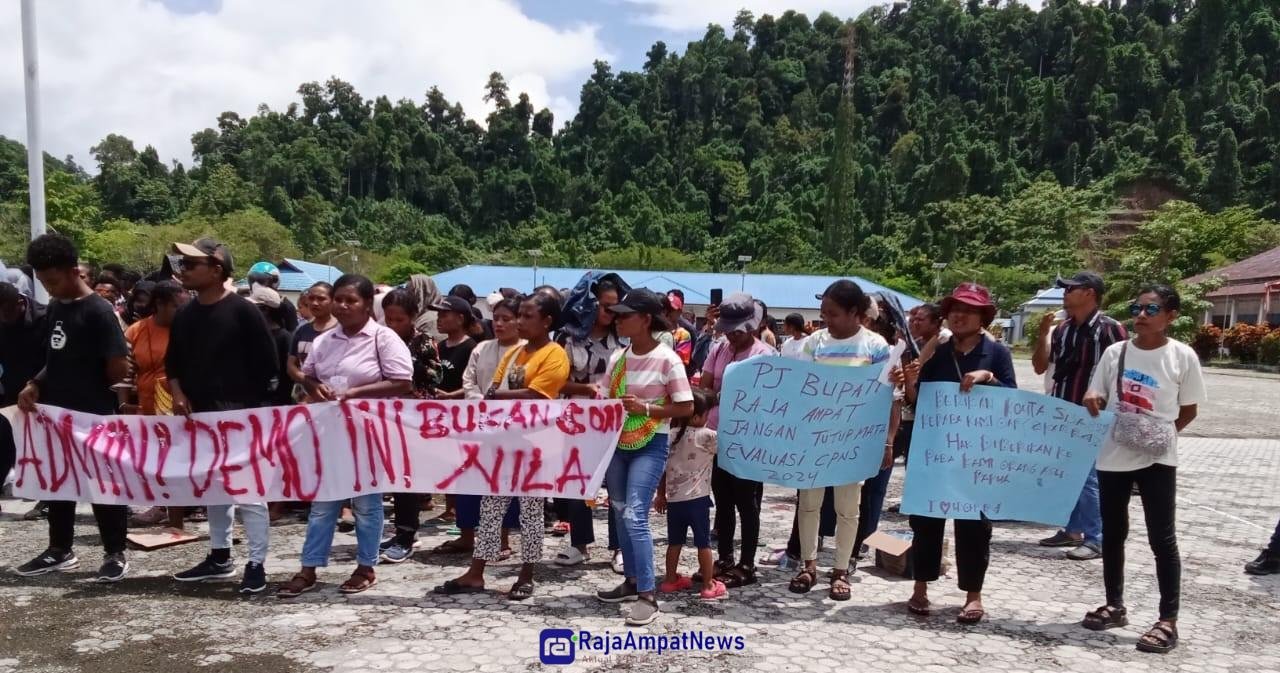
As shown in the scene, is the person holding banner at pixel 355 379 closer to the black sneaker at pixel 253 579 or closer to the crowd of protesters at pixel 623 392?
the crowd of protesters at pixel 623 392

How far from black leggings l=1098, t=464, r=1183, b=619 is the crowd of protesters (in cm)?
1

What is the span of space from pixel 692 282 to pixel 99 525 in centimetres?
4143

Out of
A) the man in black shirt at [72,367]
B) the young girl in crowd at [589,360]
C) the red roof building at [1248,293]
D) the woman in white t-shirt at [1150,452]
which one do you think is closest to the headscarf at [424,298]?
the young girl in crowd at [589,360]

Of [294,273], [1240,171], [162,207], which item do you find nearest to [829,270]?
[1240,171]

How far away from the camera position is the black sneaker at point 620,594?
187 inches

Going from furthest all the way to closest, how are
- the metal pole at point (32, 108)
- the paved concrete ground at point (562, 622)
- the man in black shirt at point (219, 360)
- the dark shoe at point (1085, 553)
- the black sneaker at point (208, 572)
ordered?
the metal pole at point (32, 108)
the dark shoe at point (1085, 553)
the black sneaker at point (208, 572)
the man in black shirt at point (219, 360)
the paved concrete ground at point (562, 622)

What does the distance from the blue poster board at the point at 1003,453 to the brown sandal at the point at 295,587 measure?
3.41m

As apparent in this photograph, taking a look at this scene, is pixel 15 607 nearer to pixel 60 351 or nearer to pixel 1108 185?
pixel 60 351

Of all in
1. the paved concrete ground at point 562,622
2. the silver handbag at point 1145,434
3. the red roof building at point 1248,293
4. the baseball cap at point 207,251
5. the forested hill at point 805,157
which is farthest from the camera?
the forested hill at point 805,157

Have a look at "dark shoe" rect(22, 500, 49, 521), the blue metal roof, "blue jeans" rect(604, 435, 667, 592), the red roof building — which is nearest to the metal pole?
"dark shoe" rect(22, 500, 49, 521)

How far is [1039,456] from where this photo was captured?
4.65 m

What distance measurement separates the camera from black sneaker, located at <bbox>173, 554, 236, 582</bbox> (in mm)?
4961

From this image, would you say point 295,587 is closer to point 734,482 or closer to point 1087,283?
point 734,482

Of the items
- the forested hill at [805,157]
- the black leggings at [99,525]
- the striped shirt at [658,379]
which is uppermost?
the forested hill at [805,157]
